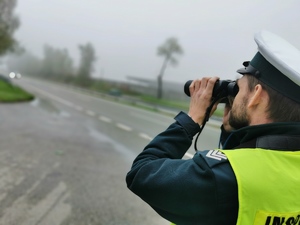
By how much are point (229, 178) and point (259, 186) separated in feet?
0.31

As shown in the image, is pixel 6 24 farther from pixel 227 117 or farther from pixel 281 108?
pixel 281 108

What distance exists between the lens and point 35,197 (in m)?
3.48

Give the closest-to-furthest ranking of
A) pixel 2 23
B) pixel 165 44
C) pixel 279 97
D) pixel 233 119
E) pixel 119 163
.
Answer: pixel 279 97 → pixel 233 119 → pixel 119 163 → pixel 2 23 → pixel 165 44

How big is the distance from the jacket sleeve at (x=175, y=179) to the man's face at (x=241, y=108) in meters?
0.17

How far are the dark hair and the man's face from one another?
0.29 feet

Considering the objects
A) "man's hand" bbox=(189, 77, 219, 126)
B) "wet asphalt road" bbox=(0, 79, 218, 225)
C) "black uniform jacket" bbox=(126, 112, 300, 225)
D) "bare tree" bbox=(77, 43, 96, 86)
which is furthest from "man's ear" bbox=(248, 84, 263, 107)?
"bare tree" bbox=(77, 43, 96, 86)

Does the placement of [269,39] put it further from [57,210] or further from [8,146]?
[8,146]

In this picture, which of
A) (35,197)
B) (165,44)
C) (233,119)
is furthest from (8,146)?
(165,44)

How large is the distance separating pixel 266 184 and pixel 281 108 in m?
0.29

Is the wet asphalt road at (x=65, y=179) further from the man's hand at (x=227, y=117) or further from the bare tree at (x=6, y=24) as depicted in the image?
the bare tree at (x=6, y=24)

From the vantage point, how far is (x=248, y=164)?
0.94 m

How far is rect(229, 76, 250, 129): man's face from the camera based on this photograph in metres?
1.12

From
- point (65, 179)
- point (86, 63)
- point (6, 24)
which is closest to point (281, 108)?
point (65, 179)

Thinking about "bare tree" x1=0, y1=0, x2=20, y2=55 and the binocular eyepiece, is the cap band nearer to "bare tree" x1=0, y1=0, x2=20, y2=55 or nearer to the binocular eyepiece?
the binocular eyepiece
